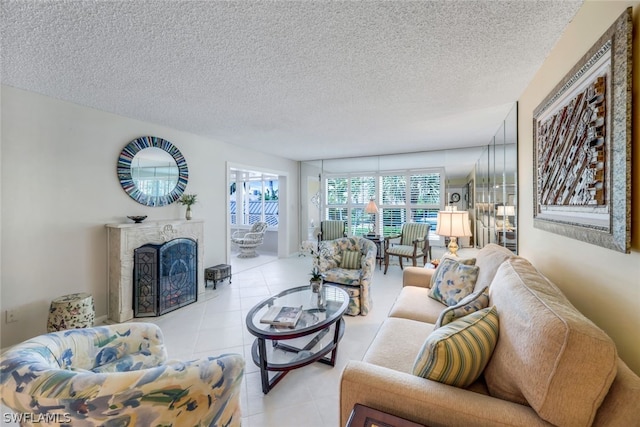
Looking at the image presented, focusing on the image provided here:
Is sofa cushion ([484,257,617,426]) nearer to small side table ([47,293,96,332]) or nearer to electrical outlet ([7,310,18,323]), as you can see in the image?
small side table ([47,293,96,332])

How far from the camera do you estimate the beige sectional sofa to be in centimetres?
74

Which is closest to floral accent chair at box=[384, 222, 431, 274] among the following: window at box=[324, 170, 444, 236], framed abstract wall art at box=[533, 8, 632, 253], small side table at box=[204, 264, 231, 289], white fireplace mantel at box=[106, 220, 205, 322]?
window at box=[324, 170, 444, 236]

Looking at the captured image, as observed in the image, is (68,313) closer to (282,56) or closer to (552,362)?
(282,56)

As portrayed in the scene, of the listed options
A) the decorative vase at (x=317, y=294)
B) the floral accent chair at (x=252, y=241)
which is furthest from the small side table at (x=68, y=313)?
the floral accent chair at (x=252, y=241)

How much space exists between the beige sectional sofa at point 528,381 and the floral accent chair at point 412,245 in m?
3.36

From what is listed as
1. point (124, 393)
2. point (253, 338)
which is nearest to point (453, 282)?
point (253, 338)

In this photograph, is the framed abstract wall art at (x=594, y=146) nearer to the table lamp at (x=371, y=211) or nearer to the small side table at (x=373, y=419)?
the small side table at (x=373, y=419)

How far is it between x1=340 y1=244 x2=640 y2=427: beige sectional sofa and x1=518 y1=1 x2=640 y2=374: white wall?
0.21 m

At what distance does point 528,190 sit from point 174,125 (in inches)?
160

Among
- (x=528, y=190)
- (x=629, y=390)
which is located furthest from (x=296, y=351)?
(x=528, y=190)

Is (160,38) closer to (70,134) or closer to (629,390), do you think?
(70,134)

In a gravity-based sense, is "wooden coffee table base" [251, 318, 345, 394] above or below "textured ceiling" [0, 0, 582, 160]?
below

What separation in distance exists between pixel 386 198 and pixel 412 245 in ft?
4.56

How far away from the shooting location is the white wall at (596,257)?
0.94m
